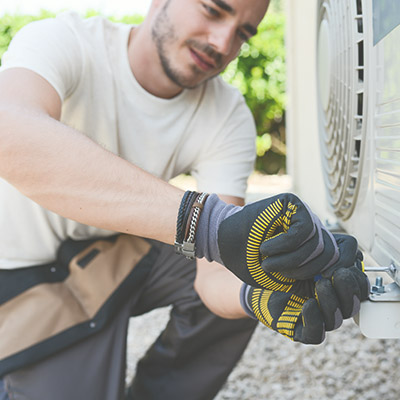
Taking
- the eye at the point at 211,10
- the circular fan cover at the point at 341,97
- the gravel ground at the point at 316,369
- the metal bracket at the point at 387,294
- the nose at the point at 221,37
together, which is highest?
the eye at the point at 211,10

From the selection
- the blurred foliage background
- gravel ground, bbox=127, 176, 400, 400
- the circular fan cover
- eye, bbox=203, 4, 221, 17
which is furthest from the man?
the blurred foliage background

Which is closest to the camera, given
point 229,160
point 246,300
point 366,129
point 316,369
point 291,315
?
point 291,315

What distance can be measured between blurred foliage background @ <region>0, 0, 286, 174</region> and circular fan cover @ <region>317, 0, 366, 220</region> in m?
5.48

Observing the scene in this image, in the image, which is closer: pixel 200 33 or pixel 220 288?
pixel 220 288

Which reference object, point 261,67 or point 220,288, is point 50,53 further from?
point 261,67

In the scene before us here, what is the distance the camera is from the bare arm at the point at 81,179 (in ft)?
3.85

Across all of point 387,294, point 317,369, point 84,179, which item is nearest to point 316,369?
point 317,369

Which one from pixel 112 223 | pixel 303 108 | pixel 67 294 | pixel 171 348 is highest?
pixel 112 223

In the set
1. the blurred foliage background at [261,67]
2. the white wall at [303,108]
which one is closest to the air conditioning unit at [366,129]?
the white wall at [303,108]

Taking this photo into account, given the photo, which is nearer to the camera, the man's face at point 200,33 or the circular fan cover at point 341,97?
the circular fan cover at point 341,97

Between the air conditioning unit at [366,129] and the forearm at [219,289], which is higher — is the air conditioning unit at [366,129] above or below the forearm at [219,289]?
above

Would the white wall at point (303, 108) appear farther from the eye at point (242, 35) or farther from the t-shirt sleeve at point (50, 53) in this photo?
the t-shirt sleeve at point (50, 53)

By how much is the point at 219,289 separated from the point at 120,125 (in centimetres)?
69

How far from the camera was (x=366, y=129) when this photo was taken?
1.26m
